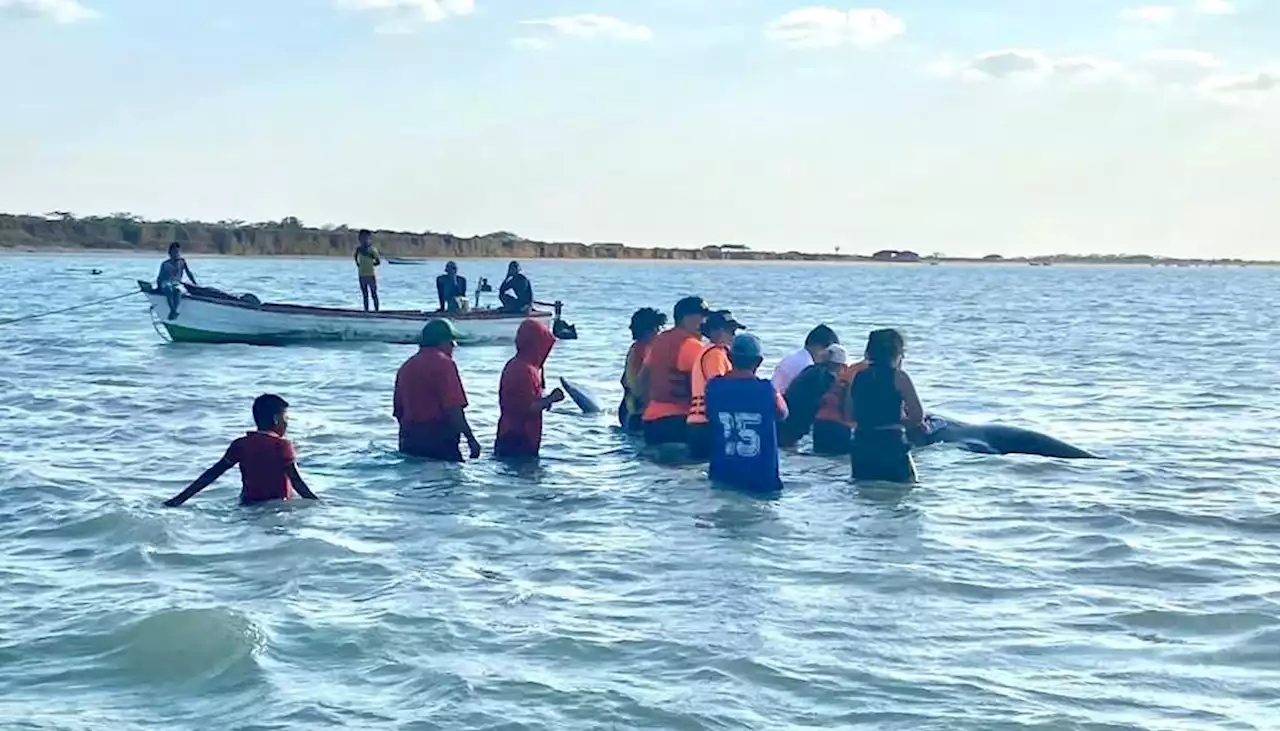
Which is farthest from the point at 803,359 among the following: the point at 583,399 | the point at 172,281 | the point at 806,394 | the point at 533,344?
the point at 172,281

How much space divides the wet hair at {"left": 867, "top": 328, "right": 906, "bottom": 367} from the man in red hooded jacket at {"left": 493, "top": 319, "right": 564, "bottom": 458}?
9.16 ft

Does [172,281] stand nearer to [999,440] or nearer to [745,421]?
[999,440]

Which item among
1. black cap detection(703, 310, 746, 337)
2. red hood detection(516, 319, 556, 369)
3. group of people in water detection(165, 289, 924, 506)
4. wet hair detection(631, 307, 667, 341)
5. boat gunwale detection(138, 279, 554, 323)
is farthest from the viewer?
boat gunwale detection(138, 279, 554, 323)

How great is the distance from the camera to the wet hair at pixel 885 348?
12.6 meters

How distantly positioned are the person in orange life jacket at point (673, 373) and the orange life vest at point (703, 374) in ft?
0.49

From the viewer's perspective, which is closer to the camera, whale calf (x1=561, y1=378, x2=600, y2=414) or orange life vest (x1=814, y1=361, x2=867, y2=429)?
orange life vest (x1=814, y1=361, x2=867, y2=429)

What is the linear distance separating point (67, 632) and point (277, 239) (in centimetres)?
11962

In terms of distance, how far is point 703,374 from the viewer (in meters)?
13.7

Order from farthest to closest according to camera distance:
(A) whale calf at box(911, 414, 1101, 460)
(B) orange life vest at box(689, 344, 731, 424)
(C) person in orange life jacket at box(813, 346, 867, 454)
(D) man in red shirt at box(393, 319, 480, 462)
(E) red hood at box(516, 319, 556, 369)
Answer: (A) whale calf at box(911, 414, 1101, 460)
(C) person in orange life jacket at box(813, 346, 867, 454)
(E) red hood at box(516, 319, 556, 369)
(D) man in red shirt at box(393, 319, 480, 462)
(B) orange life vest at box(689, 344, 731, 424)

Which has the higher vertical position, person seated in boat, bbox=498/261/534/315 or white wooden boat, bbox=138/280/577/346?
person seated in boat, bbox=498/261/534/315

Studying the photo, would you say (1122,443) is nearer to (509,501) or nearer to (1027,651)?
(509,501)

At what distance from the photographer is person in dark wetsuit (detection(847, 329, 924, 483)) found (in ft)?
41.6

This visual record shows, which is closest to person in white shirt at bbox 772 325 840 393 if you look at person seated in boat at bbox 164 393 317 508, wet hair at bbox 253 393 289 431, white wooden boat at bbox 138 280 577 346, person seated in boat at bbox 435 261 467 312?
person seated in boat at bbox 164 393 317 508

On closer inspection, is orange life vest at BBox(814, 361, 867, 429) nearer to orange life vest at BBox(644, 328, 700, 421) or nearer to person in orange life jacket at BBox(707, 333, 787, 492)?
orange life vest at BBox(644, 328, 700, 421)
